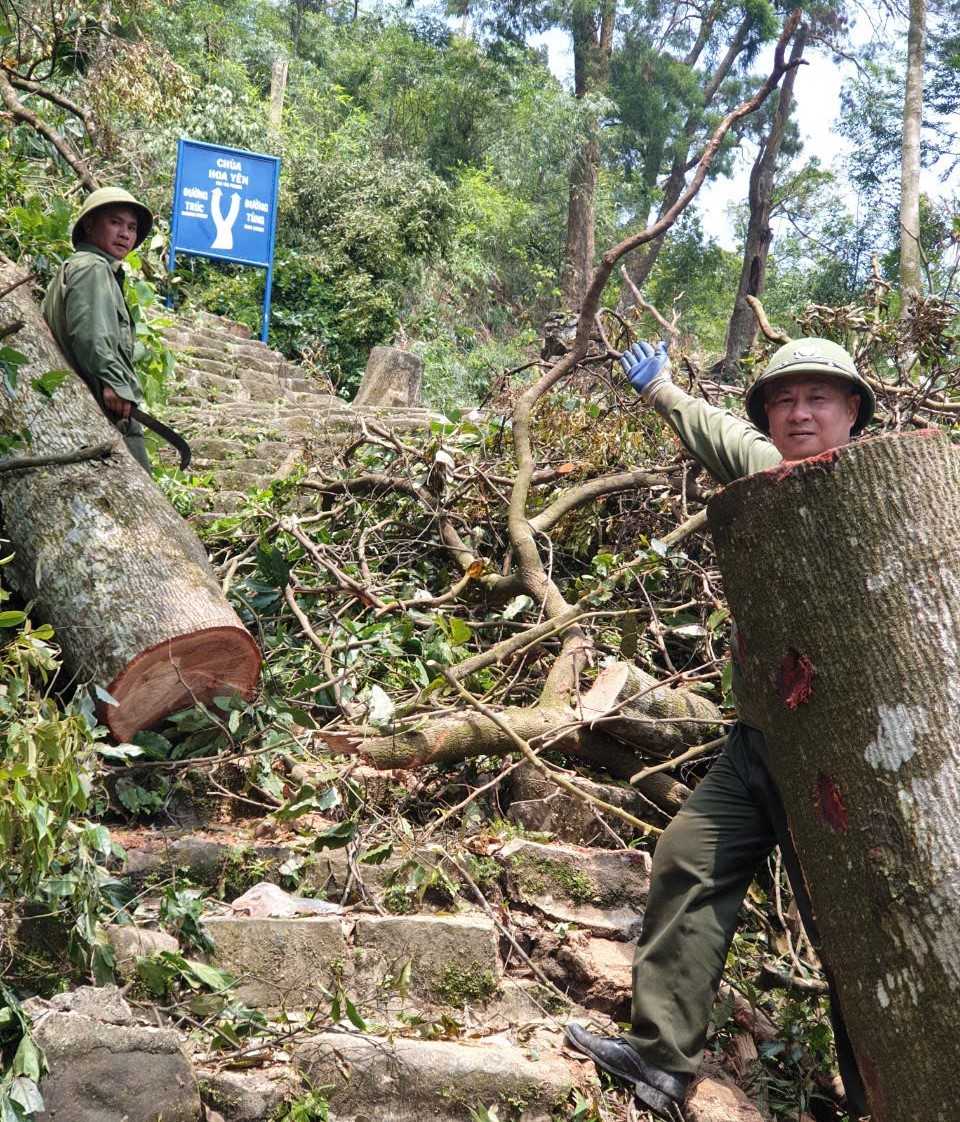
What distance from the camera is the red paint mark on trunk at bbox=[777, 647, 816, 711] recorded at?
2.21 metres

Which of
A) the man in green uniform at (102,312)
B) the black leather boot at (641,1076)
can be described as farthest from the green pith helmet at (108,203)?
the black leather boot at (641,1076)

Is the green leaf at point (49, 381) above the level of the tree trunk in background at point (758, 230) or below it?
below

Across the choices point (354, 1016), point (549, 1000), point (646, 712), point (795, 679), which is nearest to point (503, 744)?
point (646, 712)

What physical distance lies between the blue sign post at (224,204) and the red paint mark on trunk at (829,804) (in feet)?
41.9

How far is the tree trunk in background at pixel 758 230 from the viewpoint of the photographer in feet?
63.8

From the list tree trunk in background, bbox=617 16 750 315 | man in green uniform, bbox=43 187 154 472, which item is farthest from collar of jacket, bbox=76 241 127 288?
tree trunk in background, bbox=617 16 750 315

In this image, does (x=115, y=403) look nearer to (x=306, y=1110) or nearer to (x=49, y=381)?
(x=49, y=381)

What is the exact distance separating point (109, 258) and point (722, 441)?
3.13 metres

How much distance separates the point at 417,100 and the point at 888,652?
29834 mm

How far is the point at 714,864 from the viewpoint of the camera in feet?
9.70

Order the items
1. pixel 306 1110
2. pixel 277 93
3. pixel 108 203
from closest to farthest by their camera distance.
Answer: pixel 306 1110, pixel 108 203, pixel 277 93

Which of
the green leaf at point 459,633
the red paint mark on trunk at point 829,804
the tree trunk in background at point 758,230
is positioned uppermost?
the tree trunk in background at point 758,230

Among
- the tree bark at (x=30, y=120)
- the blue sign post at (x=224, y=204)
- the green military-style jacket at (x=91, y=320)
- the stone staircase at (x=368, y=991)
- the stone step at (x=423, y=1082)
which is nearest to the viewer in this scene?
the stone staircase at (x=368, y=991)

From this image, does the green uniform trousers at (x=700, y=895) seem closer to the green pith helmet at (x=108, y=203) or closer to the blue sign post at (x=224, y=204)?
the green pith helmet at (x=108, y=203)
